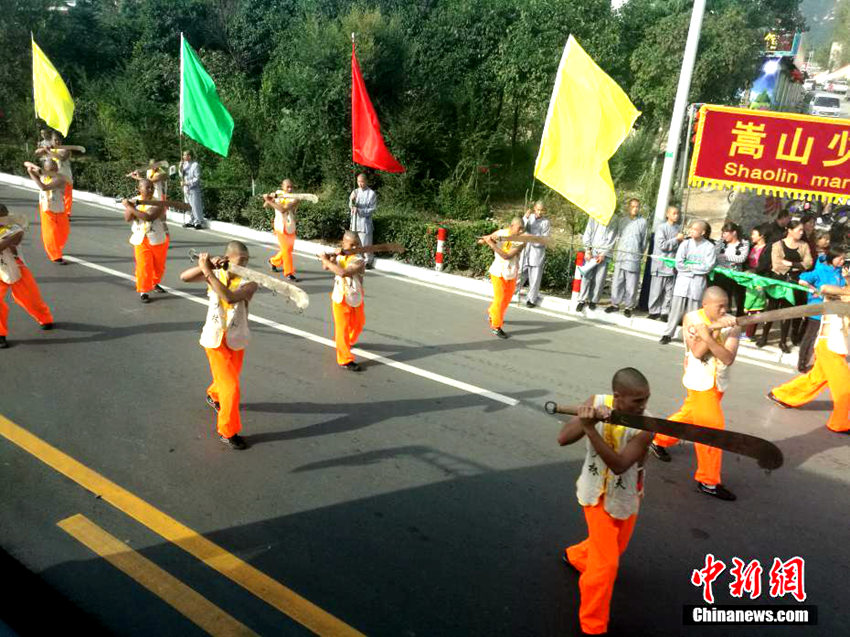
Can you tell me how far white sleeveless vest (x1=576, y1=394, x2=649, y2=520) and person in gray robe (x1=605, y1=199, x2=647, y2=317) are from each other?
6.98 metres

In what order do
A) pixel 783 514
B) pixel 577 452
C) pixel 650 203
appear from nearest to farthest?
pixel 783 514, pixel 577 452, pixel 650 203

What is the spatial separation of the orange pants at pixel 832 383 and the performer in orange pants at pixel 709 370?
6.96 ft

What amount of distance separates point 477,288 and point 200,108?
6.46 metres

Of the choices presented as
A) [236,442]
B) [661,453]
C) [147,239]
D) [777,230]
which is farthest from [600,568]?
[777,230]

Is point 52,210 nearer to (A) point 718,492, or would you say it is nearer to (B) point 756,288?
(A) point 718,492

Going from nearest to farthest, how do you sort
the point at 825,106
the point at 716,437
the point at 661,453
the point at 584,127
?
1. the point at 716,437
2. the point at 661,453
3. the point at 584,127
4. the point at 825,106

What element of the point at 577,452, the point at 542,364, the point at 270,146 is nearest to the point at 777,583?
the point at 577,452

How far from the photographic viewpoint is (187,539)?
15.5ft

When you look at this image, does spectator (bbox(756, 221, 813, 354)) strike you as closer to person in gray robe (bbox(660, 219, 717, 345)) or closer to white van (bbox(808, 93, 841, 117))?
person in gray robe (bbox(660, 219, 717, 345))

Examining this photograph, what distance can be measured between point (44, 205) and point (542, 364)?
8.39 meters

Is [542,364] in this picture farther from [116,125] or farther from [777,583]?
[116,125]

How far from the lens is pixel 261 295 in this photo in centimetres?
1062

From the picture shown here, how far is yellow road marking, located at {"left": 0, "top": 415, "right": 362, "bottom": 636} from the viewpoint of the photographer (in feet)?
13.4

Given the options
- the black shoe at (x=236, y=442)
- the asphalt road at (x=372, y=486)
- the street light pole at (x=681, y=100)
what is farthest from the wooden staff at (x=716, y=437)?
the street light pole at (x=681, y=100)
